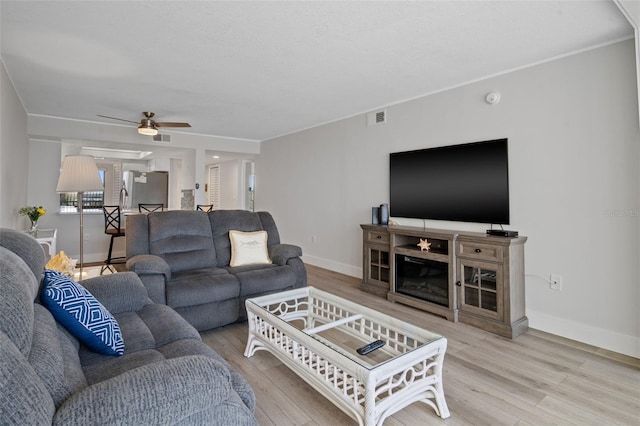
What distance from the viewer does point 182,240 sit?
3273 millimetres

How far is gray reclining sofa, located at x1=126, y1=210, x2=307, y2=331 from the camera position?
Result: 8.82ft

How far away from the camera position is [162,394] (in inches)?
37.1

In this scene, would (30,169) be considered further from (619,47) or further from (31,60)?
(619,47)

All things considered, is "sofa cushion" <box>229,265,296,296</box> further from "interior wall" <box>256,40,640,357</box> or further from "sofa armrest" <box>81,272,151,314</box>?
"interior wall" <box>256,40,640,357</box>

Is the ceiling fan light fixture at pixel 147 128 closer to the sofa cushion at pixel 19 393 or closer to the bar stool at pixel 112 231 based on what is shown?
the bar stool at pixel 112 231

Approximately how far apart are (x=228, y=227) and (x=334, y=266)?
2.09 metres

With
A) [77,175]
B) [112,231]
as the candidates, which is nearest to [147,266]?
[77,175]

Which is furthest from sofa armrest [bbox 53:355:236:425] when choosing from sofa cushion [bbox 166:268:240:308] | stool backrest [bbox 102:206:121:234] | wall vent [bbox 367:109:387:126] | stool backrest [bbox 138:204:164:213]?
stool backrest [bbox 138:204:164:213]

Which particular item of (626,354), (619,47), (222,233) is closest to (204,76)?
(222,233)

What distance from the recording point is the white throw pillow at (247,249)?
3.40 metres

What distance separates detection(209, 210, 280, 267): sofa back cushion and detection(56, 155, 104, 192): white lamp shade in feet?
3.87

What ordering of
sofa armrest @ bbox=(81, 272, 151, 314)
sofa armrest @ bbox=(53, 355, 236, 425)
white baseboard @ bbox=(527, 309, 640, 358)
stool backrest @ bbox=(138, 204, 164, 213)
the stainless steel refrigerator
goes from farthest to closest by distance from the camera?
the stainless steel refrigerator
stool backrest @ bbox=(138, 204, 164, 213)
white baseboard @ bbox=(527, 309, 640, 358)
sofa armrest @ bbox=(81, 272, 151, 314)
sofa armrest @ bbox=(53, 355, 236, 425)

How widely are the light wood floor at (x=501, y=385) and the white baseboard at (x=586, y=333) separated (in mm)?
77

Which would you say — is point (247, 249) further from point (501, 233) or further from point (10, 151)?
point (10, 151)
